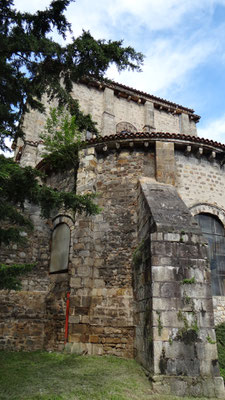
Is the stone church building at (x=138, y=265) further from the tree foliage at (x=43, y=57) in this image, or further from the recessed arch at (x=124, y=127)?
the recessed arch at (x=124, y=127)

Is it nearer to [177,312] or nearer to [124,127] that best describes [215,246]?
[177,312]

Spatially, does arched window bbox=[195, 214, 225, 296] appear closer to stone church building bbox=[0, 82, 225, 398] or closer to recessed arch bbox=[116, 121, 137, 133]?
stone church building bbox=[0, 82, 225, 398]

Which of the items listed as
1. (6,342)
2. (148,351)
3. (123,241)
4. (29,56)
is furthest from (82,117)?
(6,342)

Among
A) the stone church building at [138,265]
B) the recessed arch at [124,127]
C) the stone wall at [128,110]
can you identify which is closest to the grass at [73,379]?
the stone church building at [138,265]

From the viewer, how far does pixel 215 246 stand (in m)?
8.81

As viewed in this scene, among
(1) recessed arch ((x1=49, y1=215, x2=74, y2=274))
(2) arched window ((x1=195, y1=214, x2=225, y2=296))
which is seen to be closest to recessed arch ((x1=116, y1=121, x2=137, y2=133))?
(1) recessed arch ((x1=49, y1=215, x2=74, y2=274))

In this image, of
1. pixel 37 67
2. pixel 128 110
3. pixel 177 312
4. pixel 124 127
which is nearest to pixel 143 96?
pixel 128 110

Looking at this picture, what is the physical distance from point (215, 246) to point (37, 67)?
21.4 ft

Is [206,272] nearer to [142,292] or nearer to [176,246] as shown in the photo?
[176,246]

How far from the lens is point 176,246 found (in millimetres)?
6180

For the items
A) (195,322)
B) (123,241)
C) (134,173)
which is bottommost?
(195,322)

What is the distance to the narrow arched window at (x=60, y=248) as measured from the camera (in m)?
9.05

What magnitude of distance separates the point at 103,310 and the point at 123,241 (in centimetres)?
181

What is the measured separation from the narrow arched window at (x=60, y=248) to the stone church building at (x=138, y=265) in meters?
0.03
